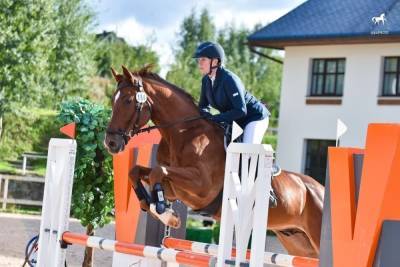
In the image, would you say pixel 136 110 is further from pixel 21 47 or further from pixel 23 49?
pixel 23 49

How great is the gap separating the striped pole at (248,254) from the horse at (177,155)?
268mm

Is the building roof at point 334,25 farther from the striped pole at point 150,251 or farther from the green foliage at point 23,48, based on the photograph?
the striped pole at point 150,251

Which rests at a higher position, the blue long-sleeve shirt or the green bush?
the blue long-sleeve shirt

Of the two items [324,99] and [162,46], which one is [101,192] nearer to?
[324,99]

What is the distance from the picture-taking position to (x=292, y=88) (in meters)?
Answer: 21.9

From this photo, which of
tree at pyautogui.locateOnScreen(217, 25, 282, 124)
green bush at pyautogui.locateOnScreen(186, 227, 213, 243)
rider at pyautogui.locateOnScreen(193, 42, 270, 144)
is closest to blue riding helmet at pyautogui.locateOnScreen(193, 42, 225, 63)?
rider at pyautogui.locateOnScreen(193, 42, 270, 144)

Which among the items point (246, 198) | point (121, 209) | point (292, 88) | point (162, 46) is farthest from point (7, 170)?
point (246, 198)

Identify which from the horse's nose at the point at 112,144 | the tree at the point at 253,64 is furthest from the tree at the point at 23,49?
the tree at the point at 253,64

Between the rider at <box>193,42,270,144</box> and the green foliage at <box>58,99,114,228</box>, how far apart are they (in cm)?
184

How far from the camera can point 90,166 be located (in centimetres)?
809

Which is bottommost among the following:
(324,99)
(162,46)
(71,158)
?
(71,158)

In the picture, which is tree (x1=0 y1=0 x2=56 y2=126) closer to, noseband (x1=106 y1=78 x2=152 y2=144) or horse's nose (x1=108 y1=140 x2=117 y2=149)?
noseband (x1=106 y1=78 x2=152 y2=144)

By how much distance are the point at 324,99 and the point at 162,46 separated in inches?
814

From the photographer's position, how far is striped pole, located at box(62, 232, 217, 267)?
475 centimetres
